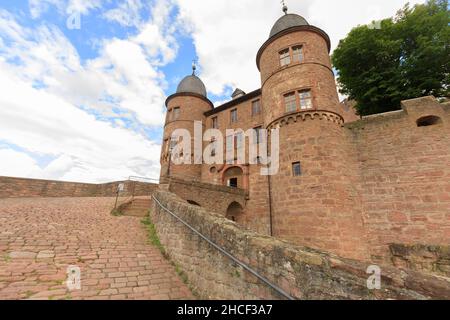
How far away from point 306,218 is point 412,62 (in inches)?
451

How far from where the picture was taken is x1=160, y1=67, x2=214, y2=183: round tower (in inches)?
778

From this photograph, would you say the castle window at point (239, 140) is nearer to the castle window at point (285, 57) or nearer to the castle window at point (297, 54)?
the castle window at point (285, 57)

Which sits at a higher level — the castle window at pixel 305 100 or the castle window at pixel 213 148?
the castle window at pixel 305 100

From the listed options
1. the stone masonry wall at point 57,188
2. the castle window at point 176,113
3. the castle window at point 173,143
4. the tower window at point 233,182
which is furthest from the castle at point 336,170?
the castle window at point 176,113

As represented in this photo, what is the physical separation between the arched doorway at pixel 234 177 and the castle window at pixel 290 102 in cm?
626

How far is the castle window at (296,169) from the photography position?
11.5m

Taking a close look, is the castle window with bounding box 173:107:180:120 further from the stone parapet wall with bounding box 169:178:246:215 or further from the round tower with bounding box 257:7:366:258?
the stone parapet wall with bounding box 169:178:246:215

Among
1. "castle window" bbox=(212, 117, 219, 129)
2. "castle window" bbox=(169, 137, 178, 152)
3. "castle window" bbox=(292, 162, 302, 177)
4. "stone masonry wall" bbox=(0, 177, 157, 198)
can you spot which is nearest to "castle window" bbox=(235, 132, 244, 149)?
"castle window" bbox=(212, 117, 219, 129)

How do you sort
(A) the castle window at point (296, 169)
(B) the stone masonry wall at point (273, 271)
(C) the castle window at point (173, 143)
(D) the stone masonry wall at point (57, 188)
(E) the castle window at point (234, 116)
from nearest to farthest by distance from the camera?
(B) the stone masonry wall at point (273, 271) < (A) the castle window at point (296, 169) < (D) the stone masonry wall at point (57, 188) < (E) the castle window at point (234, 116) < (C) the castle window at point (173, 143)

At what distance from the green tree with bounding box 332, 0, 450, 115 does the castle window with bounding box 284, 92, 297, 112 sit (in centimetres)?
533

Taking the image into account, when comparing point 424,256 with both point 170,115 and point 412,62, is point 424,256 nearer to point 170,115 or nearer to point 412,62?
point 412,62

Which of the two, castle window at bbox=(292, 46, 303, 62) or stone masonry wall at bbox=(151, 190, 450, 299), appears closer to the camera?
stone masonry wall at bbox=(151, 190, 450, 299)

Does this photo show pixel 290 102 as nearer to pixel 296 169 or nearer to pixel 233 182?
pixel 296 169
